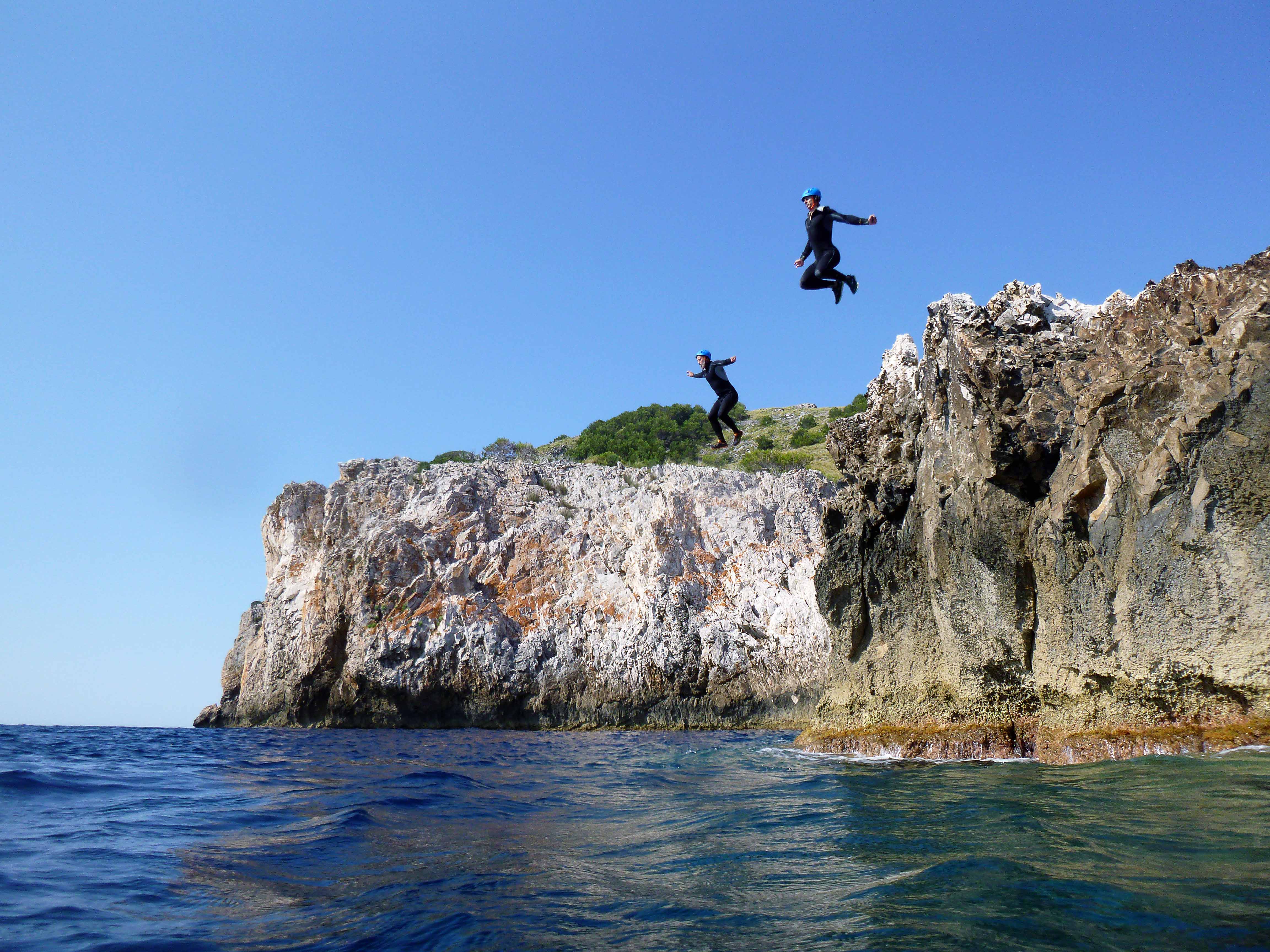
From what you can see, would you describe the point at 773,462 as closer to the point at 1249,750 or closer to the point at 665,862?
the point at 1249,750

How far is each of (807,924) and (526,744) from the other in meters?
18.1

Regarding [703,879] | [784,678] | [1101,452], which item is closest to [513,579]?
[784,678]

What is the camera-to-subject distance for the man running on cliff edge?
9.30m

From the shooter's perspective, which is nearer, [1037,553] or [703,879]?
[703,879]

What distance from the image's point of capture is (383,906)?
489 cm

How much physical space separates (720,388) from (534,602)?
23.6 meters

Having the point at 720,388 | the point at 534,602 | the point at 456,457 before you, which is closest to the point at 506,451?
the point at 456,457

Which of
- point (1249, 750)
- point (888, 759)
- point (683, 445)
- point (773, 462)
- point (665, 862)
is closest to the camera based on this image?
point (665, 862)

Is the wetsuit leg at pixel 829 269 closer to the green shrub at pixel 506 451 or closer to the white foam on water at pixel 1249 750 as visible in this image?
the white foam on water at pixel 1249 750

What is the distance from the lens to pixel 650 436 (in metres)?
59.5

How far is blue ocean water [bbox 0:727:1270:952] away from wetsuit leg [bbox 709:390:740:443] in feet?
16.4

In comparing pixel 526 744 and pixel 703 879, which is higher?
pixel 703 879

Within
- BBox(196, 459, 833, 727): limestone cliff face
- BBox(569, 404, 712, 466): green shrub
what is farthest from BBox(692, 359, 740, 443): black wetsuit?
BBox(569, 404, 712, 466): green shrub

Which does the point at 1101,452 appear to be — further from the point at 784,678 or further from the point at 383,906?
the point at 784,678
